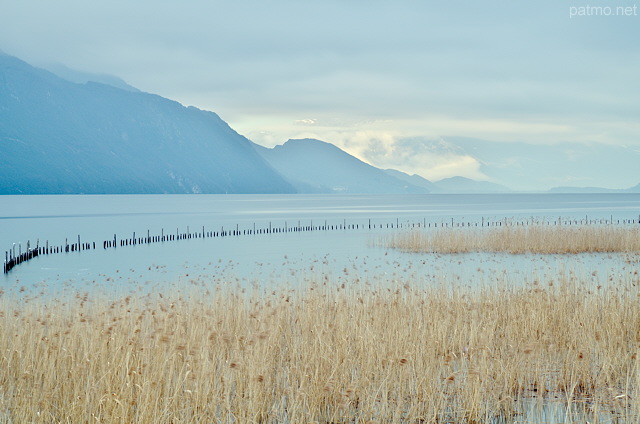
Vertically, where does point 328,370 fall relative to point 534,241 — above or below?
above

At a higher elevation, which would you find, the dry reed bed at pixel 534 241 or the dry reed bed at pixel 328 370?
the dry reed bed at pixel 328 370

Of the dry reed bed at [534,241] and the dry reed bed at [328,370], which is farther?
the dry reed bed at [534,241]

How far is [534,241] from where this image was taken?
114 feet

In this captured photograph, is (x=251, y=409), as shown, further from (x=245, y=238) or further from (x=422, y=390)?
(x=245, y=238)

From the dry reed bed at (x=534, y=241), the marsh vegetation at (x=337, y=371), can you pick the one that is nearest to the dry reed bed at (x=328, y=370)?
the marsh vegetation at (x=337, y=371)

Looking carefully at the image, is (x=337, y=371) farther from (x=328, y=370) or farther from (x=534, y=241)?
(x=534, y=241)

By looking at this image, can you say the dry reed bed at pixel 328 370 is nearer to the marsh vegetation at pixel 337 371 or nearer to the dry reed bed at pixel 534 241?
the marsh vegetation at pixel 337 371

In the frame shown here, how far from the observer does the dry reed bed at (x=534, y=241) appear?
33531 millimetres

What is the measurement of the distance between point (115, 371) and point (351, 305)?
5.62 metres

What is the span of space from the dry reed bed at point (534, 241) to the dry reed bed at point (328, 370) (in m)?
23.9

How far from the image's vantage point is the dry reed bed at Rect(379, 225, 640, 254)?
33.5 metres

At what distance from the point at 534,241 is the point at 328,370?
29326mm

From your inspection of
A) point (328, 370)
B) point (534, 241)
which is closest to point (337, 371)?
point (328, 370)

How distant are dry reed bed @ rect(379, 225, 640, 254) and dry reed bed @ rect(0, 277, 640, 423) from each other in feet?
78.3
